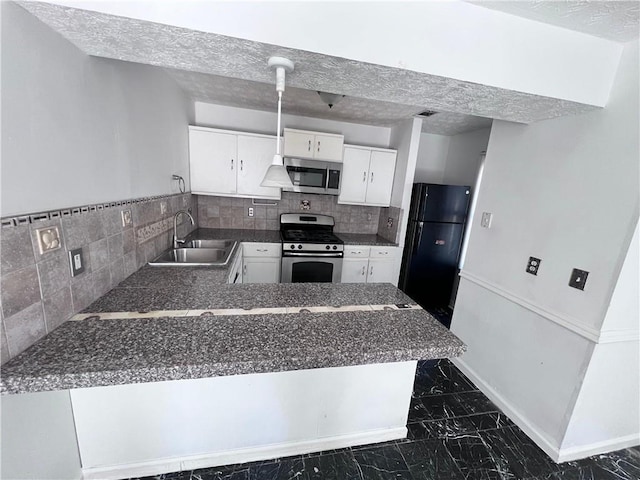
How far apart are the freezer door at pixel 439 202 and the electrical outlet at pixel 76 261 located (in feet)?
10.3

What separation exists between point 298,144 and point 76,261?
2.39m

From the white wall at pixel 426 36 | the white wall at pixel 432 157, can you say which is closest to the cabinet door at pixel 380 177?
the white wall at pixel 432 157

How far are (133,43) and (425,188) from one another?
2.97 m

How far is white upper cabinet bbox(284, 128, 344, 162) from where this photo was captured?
9.82 ft

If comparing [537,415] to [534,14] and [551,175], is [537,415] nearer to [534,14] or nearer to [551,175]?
[551,175]

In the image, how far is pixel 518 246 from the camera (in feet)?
6.27

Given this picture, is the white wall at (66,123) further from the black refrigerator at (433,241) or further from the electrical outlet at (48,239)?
the black refrigerator at (433,241)

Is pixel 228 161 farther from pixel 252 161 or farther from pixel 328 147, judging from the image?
pixel 328 147

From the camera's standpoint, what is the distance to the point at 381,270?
3.37m

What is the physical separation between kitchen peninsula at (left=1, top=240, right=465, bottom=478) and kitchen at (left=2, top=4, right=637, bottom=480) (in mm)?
225

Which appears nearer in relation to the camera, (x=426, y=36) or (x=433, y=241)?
(x=426, y=36)

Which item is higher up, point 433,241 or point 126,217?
point 126,217

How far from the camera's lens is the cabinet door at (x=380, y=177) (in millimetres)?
3330

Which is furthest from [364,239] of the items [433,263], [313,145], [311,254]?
[313,145]
